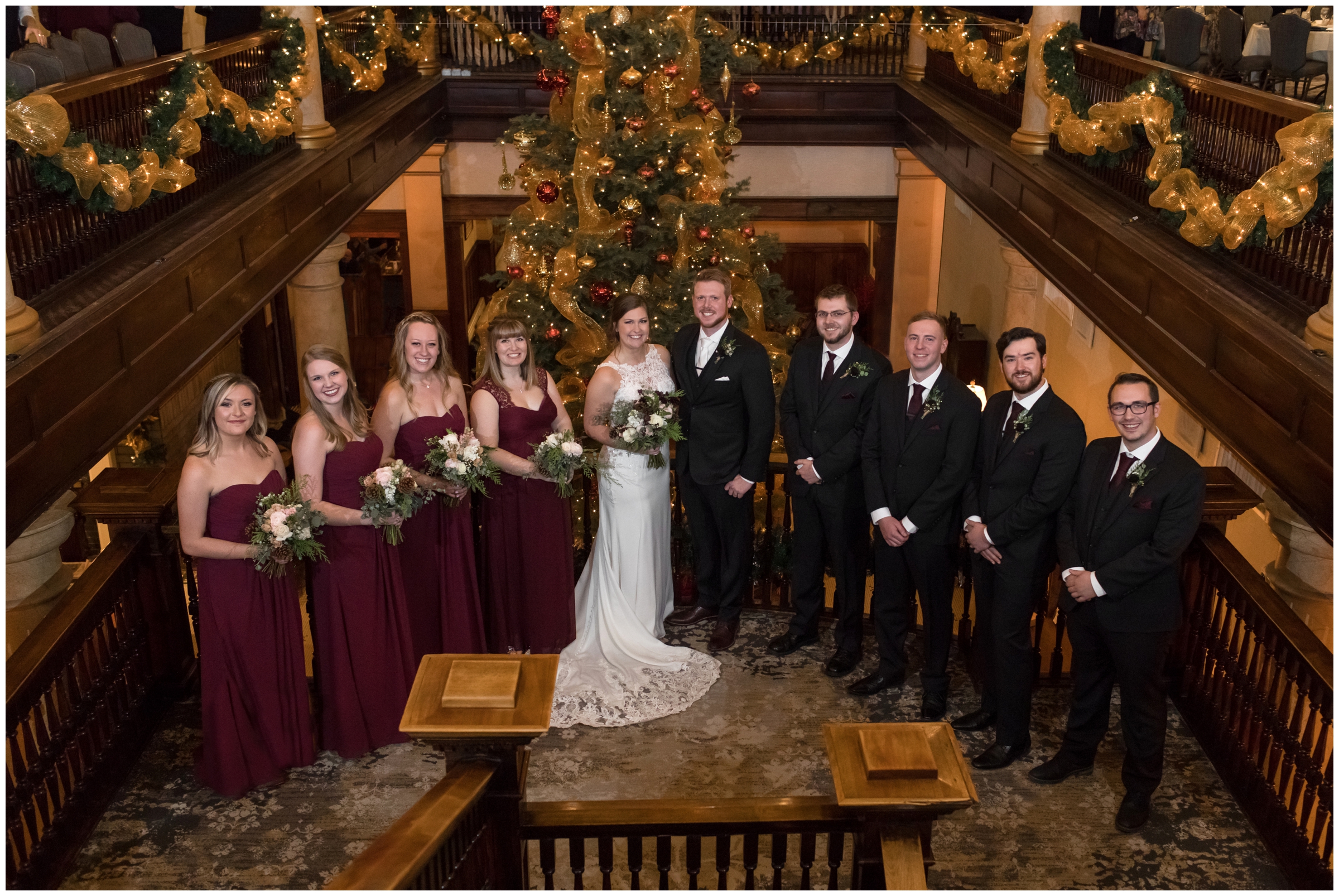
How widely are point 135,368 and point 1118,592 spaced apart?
4398 millimetres

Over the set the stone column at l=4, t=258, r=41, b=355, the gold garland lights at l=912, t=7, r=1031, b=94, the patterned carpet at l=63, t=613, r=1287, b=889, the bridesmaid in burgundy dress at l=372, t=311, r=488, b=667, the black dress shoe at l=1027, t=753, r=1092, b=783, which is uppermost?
the gold garland lights at l=912, t=7, r=1031, b=94

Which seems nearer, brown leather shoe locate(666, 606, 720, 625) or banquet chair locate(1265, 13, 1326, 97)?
brown leather shoe locate(666, 606, 720, 625)

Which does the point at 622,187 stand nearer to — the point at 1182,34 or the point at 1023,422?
the point at 1023,422

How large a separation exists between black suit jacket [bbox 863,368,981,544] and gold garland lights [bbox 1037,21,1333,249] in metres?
1.87

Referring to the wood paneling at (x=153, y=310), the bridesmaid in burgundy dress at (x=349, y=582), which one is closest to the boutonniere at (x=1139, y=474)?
the bridesmaid in burgundy dress at (x=349, y=582)

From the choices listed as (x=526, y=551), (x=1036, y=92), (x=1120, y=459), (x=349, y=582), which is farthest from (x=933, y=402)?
(x=1036, y=92)

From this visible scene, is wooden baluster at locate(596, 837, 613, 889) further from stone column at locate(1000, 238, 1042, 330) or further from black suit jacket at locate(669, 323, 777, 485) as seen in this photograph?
stone column at locate(1000, 238, 1042, 330)

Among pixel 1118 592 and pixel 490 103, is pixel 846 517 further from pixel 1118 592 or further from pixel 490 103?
pixel 490 103

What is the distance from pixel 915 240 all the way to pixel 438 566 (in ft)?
32.9

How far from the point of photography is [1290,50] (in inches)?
336

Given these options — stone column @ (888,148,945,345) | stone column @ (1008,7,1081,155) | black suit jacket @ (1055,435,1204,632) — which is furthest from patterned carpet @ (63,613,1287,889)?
stone column @ (888,148,945,345)

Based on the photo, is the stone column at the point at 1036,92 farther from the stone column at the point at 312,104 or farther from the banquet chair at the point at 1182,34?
the stone column at the point at 312,104

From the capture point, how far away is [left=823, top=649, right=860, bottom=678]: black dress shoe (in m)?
5.07

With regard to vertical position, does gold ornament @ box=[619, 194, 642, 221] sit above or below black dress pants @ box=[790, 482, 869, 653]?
above
